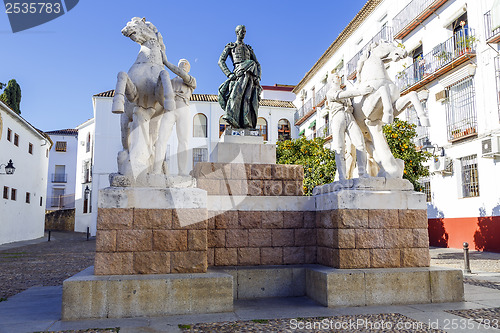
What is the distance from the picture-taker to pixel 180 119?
5.71 metres

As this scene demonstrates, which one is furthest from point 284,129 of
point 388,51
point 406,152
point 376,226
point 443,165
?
point 376,226

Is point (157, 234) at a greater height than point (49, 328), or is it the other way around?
point (157, 234)

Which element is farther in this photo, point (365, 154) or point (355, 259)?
point (365, 154)

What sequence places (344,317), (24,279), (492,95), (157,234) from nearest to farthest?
(344,317)
(157,234)
(24,279)
(492,95)

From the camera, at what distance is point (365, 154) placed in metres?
6.06

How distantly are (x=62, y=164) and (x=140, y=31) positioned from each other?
47818 millimetres

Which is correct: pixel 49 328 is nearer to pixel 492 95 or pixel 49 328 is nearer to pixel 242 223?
pixel 242 223

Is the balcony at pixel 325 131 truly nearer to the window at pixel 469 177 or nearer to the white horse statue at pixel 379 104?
Result: the window at pixel 469 177

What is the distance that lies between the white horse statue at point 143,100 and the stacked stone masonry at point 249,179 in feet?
3.48

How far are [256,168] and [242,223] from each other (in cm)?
92

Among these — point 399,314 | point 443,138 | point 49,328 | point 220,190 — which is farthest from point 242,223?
point 443,138

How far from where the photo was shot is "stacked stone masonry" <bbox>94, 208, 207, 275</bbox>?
482cm

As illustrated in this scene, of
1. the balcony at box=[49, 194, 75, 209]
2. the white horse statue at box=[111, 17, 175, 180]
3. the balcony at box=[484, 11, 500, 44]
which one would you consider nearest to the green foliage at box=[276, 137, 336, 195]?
the balcony at box=[484, 11, 500, 44]

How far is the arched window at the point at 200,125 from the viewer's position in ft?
112
